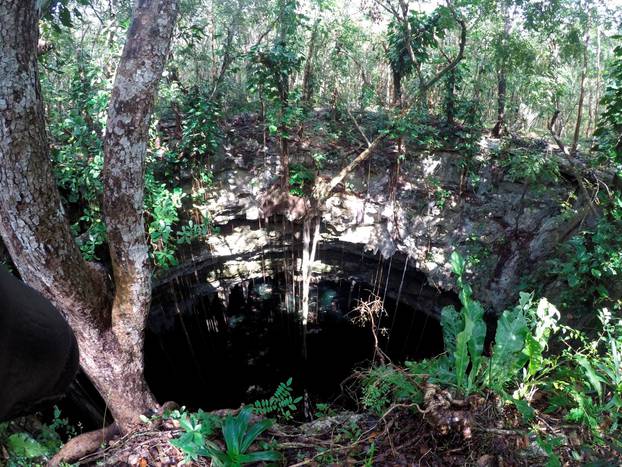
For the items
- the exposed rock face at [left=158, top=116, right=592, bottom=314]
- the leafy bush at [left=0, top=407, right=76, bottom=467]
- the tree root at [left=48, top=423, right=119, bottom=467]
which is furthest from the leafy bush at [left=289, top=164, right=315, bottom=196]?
the leafy bush at [left=0, top=407, right=76, bottom=467]

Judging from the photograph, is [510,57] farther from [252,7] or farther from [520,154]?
[252,7]

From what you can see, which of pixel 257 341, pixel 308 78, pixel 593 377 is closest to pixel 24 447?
pixel 593 377

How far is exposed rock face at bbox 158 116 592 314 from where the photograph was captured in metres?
5.73

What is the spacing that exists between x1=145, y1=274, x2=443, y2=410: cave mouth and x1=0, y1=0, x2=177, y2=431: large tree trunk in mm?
2808

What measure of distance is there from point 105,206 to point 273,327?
4980 millimetres

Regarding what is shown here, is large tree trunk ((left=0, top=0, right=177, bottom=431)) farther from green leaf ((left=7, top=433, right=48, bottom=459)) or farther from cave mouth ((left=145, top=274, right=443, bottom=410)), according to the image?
cave mouth ((left=145, top=274, right=443, bottom=410))

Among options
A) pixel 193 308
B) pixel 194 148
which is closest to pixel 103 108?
pixel 194 148

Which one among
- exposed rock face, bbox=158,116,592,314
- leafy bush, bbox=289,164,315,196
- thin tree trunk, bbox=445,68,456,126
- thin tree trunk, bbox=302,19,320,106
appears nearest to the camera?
exposed rock face, bbox=158,116,592,314

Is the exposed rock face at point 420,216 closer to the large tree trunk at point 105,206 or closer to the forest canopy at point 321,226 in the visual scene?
the forest canopy at point 321,226

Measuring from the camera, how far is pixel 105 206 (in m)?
2.68

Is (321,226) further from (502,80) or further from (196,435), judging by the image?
(196,435)

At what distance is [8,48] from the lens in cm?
200

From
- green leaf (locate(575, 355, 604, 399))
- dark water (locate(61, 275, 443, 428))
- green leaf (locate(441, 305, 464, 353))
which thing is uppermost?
green leaf (locate(575, 355, 604, 399))

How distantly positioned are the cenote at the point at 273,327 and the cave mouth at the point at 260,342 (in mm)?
16
